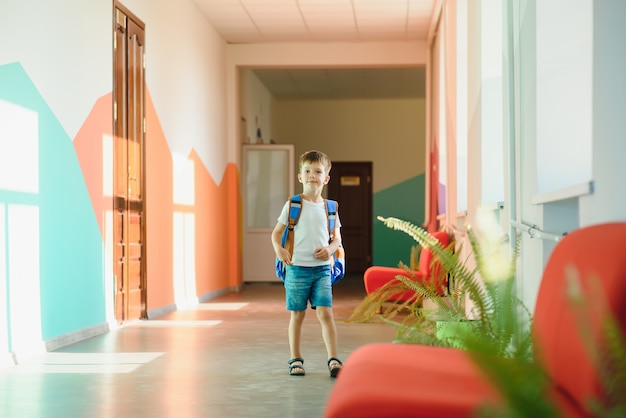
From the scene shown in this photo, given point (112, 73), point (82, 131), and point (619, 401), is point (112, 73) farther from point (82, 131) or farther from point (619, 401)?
point (619, 401)

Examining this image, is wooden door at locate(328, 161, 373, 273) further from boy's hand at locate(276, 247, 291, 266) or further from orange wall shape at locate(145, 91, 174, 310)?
boy's hand at locate(276, 247, 291, 266)

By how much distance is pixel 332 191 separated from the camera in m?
15.6

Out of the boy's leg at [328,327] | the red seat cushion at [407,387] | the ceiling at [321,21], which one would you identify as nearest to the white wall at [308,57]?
the ceiling at [321,21]

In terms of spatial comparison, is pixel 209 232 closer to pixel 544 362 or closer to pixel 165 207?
pixel 165 207

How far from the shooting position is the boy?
4242 mm

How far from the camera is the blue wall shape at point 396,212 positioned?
15.4 metres

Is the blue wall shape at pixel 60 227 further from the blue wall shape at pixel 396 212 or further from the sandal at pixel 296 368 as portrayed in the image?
the blue wall shape at pixel 396 212

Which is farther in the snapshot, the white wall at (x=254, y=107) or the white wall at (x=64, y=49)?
the white wall at (x=254, y=107)

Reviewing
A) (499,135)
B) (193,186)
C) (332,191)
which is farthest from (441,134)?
(332,191)

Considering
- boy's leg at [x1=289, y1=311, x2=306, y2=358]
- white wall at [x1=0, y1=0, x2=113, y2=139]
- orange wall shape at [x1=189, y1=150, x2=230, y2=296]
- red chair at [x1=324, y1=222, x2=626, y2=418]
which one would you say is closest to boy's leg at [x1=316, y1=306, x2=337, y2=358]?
boy's leg at [x1=289, y1=311, x2=306, y2=358]

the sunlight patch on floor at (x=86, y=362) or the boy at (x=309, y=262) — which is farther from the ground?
the boy at (x=309, y=262)

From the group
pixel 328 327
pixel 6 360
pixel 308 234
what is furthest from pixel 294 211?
pixel 6 360

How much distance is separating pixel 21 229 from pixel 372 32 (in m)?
6.39

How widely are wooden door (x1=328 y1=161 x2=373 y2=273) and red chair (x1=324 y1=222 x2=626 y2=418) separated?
13.4 m
